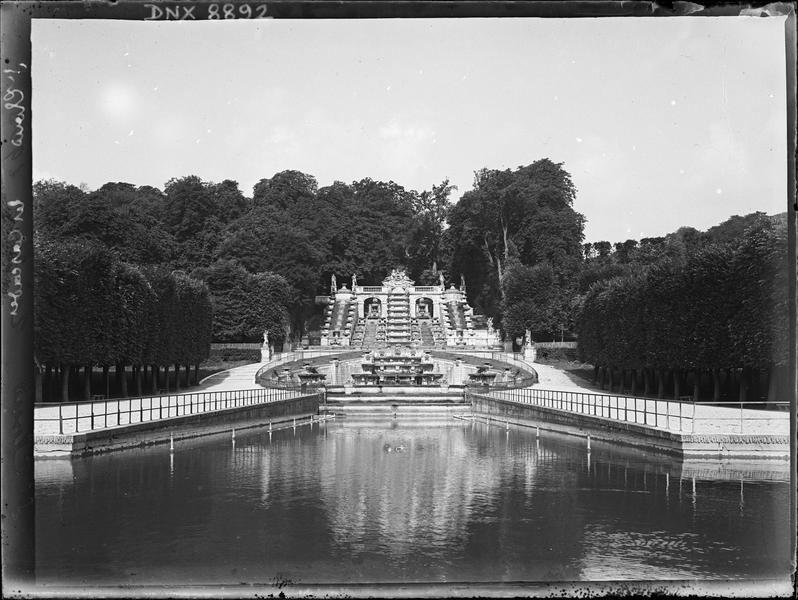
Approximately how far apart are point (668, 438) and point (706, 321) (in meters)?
15.1

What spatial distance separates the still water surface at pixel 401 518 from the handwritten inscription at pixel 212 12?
6968 mm

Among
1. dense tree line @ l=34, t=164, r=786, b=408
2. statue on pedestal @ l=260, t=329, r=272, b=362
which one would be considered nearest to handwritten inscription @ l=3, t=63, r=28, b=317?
dense tree line @ l=34, t=164, r=786, b=408

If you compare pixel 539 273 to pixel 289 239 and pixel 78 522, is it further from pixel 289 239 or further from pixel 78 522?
pixel 78 522

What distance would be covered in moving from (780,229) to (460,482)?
15230 mm

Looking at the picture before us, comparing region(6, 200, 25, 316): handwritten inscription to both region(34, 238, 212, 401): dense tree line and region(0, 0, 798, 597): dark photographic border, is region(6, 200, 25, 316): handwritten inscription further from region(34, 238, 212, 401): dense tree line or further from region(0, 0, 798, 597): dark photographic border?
region(34, 238, 212, 401): dense tree line

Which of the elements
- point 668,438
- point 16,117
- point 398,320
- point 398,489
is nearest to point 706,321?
point 668,438

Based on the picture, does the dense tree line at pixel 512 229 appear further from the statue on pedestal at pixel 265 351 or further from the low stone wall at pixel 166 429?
the low stone wall at pixel 166 429

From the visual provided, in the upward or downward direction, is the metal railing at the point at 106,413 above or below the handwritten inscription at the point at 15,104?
below

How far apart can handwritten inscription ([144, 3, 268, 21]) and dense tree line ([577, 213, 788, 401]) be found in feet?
72.3

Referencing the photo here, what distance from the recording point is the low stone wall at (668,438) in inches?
865

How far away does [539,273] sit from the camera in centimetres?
7538

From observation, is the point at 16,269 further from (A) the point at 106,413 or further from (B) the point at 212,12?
(A) the point at 106,413

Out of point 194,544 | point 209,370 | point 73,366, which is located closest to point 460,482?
point 194,544

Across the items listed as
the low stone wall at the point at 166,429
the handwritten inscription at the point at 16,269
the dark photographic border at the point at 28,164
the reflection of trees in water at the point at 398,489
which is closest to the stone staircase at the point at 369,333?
the low stone wall at the point at 166,429
